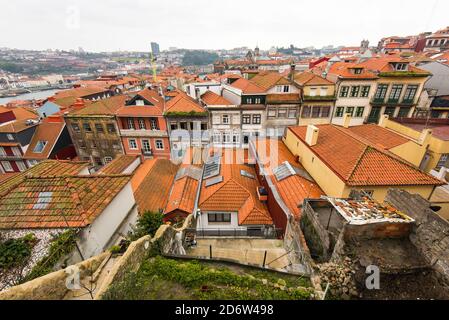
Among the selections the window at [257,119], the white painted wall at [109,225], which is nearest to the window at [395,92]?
the window at [257,119]

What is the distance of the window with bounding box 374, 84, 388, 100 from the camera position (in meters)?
27.1

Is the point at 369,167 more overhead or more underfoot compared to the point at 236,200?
more overhead

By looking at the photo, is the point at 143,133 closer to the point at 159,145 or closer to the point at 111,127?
the point at 159,145

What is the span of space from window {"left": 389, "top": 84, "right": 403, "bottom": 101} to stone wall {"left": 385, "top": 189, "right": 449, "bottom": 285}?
25915 mm

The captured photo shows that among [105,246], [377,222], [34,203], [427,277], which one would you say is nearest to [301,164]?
[377,222]

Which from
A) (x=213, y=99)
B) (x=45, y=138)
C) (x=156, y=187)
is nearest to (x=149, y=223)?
(x=156, y=187)

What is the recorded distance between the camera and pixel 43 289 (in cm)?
571

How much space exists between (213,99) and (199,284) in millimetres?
24343

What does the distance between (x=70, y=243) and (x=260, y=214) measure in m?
10.4

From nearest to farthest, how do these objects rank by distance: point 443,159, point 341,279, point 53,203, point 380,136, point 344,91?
1. point 341,279
2. point 53,203
3. point 380,136
4. point 443,159
5. point 344,91

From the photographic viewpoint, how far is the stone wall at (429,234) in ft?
21.8

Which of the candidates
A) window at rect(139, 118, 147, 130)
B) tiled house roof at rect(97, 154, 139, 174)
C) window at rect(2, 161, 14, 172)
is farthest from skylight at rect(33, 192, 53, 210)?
window at rect(2, 161, 14, 172)

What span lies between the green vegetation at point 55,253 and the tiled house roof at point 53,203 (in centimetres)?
50

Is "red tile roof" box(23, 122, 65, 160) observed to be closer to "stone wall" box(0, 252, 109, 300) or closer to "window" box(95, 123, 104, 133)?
"window" box(95, 123, 104, 133)
